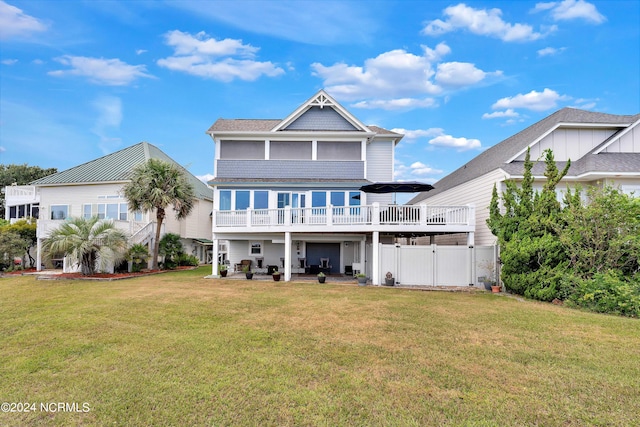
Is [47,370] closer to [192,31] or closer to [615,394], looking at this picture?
[615,394]

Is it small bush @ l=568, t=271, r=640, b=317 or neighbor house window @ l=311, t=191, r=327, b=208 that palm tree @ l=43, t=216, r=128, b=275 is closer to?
neighbor house window @ l=311, t=191, r=327, b=208

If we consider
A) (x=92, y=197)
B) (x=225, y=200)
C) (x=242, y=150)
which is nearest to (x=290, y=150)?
(x=242, y=150)

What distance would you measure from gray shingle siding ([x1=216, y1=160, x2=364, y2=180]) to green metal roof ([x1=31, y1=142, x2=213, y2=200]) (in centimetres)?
789

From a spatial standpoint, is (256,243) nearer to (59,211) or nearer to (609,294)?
(609,294)

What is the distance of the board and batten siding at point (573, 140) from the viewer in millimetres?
15707

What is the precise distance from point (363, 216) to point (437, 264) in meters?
3.76

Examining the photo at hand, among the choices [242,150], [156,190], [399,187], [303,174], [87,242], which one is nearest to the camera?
[399,187]

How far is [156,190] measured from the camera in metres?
18.5

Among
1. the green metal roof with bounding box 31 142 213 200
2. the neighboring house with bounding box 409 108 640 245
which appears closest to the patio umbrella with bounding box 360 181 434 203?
the neighboring house with bounding box 409 108 640 245

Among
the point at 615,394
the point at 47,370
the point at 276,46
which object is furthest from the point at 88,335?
the point at 276,46

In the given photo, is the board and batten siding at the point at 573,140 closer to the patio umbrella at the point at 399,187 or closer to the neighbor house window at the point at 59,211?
the patio umbrella at the point at 399,187

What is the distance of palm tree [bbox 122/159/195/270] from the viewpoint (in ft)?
61.3

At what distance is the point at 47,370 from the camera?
4.75 meters

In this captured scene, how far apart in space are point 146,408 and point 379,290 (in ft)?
32.9
